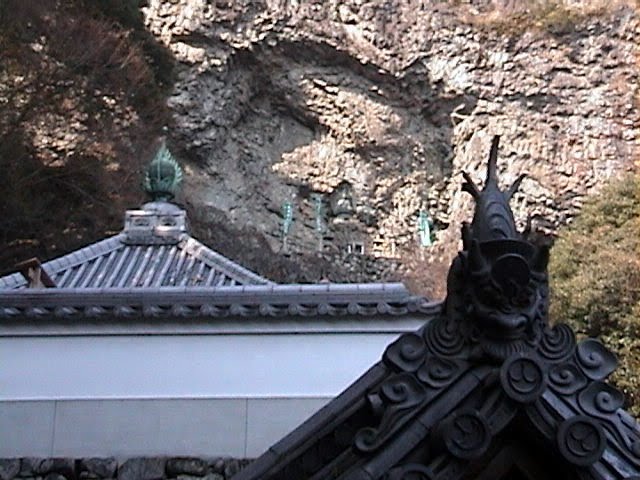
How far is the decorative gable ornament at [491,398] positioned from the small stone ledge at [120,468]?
3.98m

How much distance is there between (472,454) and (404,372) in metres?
0.24

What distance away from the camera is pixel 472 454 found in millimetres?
1858

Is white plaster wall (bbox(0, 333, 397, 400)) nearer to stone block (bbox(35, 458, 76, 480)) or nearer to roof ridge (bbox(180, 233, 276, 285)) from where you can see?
stone block (bbox(35, 458, 76, 480))

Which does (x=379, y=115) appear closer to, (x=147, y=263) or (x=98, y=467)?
(x=147, y=263)

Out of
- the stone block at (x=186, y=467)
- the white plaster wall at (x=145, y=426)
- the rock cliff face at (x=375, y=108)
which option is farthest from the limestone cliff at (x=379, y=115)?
the stone block at (x=186, y=467)

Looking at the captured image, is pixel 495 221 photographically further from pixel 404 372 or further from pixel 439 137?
pixel 439 137

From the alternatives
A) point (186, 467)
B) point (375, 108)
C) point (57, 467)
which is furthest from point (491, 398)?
point (375, 108)

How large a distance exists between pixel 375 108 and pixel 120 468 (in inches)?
709

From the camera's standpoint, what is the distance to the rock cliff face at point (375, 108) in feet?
71.6

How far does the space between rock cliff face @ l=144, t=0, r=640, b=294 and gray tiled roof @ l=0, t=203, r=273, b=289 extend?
39.3 ft

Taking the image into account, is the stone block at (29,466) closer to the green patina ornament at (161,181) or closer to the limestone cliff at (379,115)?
the green patina ornament at (161,181)

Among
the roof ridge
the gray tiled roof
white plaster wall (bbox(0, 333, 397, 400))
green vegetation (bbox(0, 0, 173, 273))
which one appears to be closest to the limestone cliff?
green vegetation (bbox(0, 0, 173, 273))

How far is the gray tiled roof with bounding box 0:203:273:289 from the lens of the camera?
8305mm

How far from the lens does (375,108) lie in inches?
908
